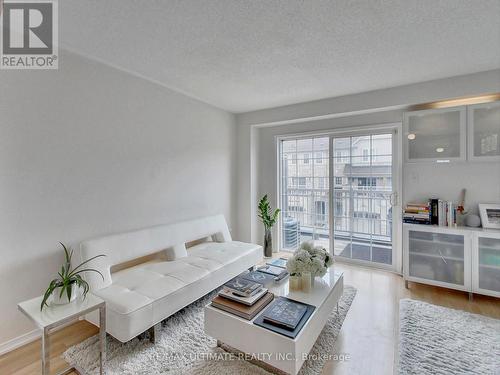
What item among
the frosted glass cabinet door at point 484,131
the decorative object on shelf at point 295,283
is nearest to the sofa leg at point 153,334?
the decorative object on shelf at point 295,283

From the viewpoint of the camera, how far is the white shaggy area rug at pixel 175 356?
165 cm

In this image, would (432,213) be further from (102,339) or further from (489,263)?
(102,339)

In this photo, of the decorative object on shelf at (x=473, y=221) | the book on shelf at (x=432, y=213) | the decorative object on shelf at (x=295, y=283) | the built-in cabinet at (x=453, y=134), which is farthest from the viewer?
the book on shelf at (x=432, y=213)

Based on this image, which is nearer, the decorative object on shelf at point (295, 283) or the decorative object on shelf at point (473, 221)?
the decorative object on shelf at point (295, 283)

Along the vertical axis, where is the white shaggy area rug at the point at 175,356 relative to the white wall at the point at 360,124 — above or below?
below

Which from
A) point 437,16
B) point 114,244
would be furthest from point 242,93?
point 114,244

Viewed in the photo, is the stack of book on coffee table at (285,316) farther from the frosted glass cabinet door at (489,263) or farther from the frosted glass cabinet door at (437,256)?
the frosted glass cabinet door at (489,263)

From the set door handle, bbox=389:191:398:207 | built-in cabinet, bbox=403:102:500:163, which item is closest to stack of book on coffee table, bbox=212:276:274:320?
door handle, bbox=389:191:398:207

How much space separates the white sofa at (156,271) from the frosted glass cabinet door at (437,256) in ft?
6.24

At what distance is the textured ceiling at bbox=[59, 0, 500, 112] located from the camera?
1.63 meters

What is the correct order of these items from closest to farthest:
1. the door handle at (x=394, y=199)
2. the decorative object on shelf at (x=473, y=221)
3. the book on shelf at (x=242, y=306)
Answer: the book on shelf at (x=242, y=306), the decorative object on shelf at (x=473, y=221), the door handle at (x=394, y=199)

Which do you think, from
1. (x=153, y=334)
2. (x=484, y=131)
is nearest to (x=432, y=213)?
(x=484, y=131)

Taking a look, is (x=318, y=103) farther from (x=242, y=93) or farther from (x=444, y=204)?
(x=444, y=204)

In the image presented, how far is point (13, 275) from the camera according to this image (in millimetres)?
1882
